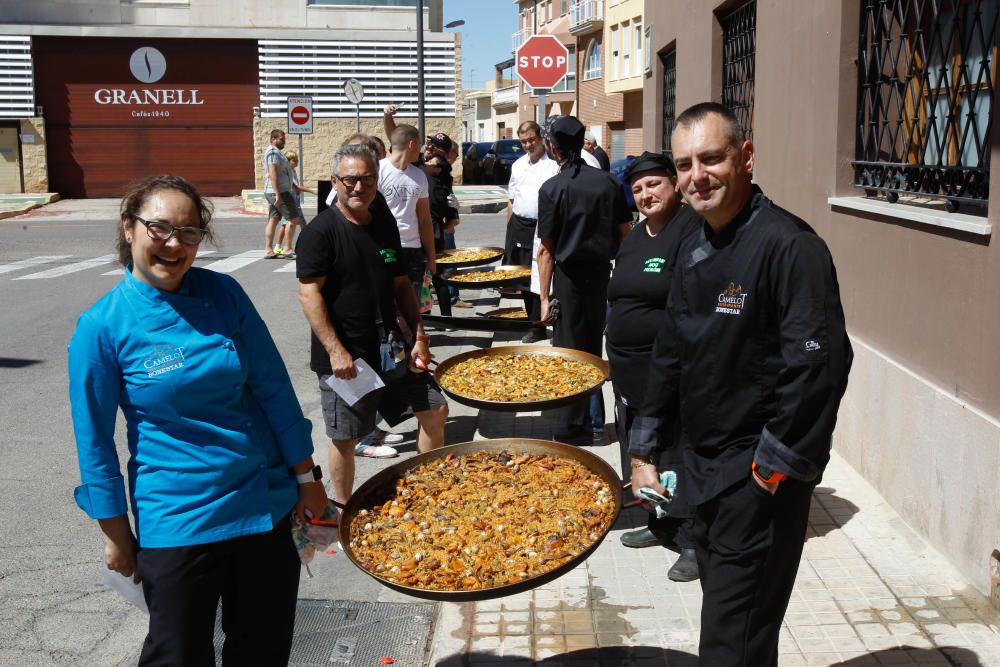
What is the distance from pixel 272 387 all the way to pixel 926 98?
4252 mm

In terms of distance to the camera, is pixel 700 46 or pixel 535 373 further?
pixel 700 46

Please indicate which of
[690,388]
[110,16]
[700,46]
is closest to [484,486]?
[690,388]

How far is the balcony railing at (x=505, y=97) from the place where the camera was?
75.9 m

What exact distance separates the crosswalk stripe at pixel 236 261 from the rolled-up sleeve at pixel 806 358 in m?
13.9

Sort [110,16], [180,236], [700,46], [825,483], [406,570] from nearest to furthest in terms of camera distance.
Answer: [180,236] → [406,570] → [825,483] → [700,46] → [110,16]

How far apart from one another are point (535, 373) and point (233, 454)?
2.67 meters

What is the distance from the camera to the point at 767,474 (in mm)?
2885

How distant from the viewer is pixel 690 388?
3111 mm

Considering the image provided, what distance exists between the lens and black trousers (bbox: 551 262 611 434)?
22.4ft

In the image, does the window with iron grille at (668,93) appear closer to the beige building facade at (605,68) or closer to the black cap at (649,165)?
the black cap at (649,165)

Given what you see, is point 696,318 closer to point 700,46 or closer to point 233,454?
point 233,454

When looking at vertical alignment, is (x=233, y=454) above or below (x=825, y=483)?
above

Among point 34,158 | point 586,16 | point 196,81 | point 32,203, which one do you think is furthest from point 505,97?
point 32,203

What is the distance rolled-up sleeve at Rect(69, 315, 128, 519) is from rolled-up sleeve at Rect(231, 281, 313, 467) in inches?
18.0
